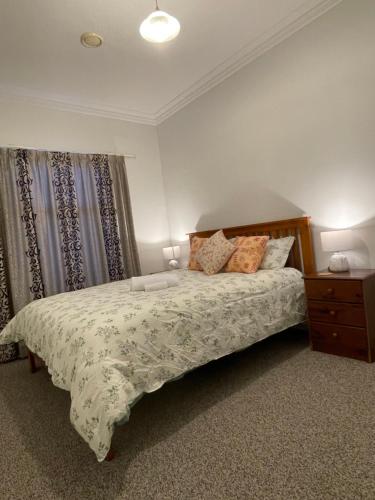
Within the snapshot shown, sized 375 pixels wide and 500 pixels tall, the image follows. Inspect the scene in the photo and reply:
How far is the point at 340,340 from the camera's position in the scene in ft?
7.42

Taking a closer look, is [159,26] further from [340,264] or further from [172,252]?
[172,252]

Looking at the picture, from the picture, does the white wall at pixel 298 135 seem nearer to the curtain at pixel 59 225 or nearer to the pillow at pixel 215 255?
the pillow at pixel 215 255

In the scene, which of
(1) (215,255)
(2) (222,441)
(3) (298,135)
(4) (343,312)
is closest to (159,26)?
(3) (298,135)

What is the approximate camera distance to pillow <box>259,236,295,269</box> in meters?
2.78

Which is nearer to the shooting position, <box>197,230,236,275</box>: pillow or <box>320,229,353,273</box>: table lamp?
<box>320,229,353,273</box>: table lamp

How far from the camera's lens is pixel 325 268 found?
9.12 feet

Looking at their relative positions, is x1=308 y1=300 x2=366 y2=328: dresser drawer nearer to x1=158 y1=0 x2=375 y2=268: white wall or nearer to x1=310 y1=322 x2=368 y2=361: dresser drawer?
x1=310 y1=322 x2=368 y2=361: dresser drawer

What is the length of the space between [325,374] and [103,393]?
4.88 ft

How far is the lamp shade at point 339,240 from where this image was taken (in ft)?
7.70

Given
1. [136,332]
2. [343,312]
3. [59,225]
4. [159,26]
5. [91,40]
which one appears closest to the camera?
[136,332]

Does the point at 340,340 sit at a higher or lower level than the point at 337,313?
lower

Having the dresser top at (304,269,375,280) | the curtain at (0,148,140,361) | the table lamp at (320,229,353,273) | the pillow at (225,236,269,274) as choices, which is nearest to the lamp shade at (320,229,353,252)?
the table lamp at (320,229,353,273)

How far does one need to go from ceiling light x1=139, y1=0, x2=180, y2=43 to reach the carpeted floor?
7.78 feet

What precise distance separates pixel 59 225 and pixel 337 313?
2.95 m
